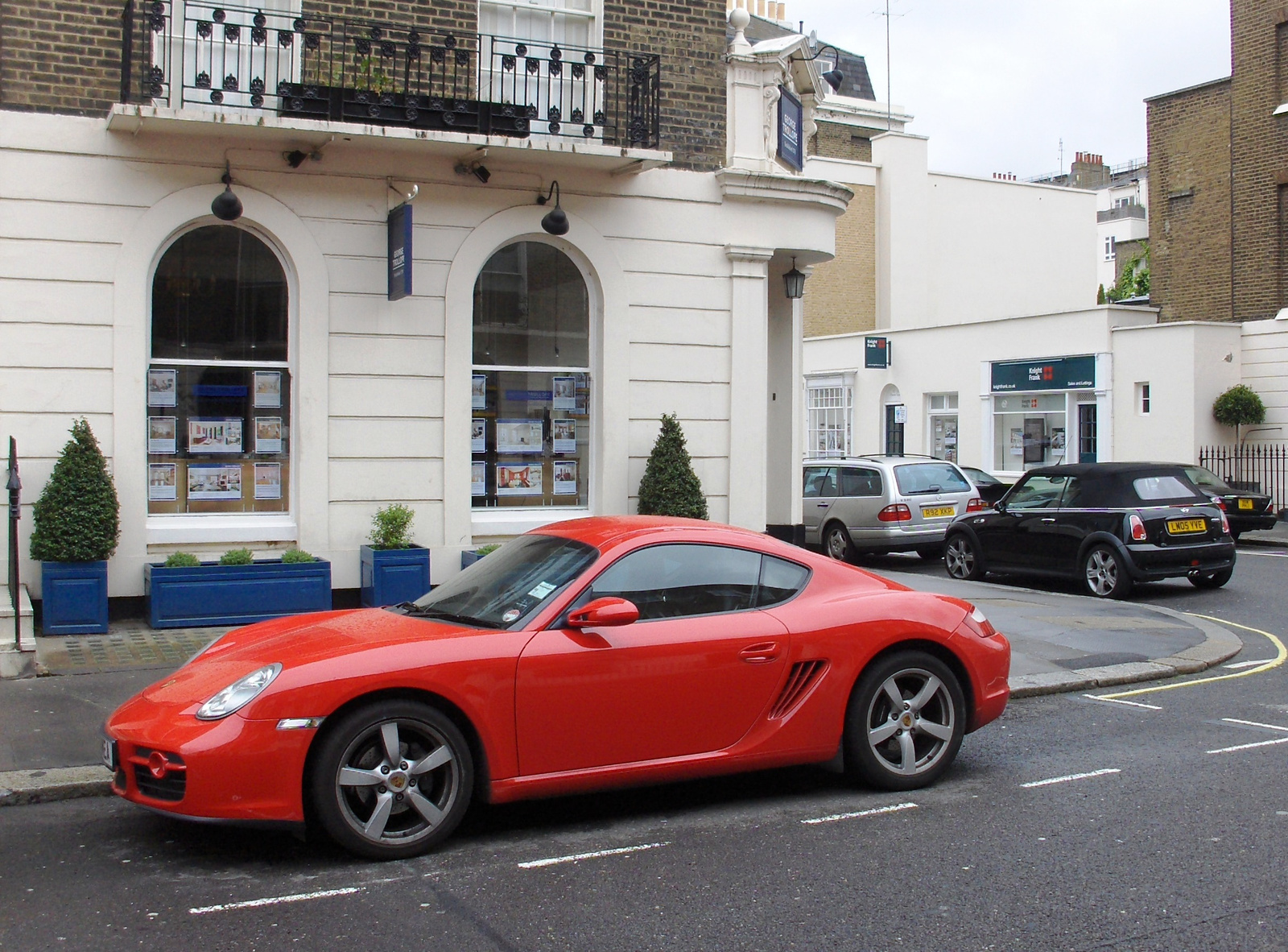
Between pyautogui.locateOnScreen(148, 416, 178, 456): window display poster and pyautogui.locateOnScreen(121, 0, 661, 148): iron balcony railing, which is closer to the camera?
pyautogui.locateOnScreen(121, 0, 661, 148): iron balcony railing

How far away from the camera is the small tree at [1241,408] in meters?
26.0

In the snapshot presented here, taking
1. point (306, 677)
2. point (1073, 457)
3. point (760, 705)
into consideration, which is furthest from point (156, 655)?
point (1073, 457)

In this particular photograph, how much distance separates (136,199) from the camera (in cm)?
1076

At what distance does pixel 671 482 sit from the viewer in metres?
12.2

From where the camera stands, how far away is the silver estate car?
1786 cm

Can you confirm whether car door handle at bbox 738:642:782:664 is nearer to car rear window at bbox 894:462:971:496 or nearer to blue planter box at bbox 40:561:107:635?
blue planter box at bbox 40:561:107:635

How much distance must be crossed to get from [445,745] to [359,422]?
6.69 m

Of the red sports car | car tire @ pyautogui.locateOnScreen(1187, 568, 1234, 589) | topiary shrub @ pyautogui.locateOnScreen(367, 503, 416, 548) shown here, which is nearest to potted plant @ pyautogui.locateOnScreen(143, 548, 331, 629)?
topiary shrub @ pyautogui.locateOnScreen(367, 503, 416, 548)

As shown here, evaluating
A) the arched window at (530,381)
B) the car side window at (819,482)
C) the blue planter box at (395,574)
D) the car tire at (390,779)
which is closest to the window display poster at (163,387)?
the blue planter box at (395,574)

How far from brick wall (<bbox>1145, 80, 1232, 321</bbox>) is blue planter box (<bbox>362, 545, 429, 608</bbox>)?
22758 mm

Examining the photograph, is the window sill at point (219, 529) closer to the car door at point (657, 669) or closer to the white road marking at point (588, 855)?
the car door at point (657, 669)

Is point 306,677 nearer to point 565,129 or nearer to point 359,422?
point 359,422

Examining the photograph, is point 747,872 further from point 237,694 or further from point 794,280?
point 794,280

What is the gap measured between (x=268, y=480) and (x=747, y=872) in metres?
7.63
